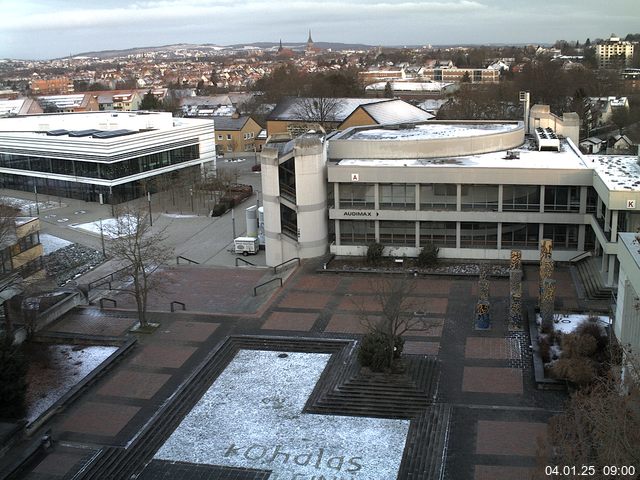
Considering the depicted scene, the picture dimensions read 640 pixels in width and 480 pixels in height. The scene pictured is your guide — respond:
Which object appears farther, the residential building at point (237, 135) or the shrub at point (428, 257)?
the residential building at point (237, 135)

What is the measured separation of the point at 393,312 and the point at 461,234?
14.4 m

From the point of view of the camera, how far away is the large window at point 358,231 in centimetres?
3878

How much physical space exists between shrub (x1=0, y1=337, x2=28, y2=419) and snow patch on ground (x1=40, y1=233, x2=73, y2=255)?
72.5ft

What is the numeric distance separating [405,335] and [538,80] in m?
74.9

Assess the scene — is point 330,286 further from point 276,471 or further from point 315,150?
point 276,471

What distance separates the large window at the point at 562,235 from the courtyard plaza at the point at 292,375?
2099 mm

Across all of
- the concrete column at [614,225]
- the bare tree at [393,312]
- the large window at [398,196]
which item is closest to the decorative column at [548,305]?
the bare tree at [393,312]

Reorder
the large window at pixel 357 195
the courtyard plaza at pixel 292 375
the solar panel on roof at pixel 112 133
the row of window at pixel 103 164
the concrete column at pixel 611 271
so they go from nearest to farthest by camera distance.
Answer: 1. the courtyard plaza at pixel 292 375
2. the concrete column at pixel 611 271
3. the large window at pixel 357 195
4. the row of window at pixel 103 164
5. the solar panel on roof at pixel 112 133

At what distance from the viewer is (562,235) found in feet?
120

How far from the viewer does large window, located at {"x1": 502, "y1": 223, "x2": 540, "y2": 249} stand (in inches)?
1452

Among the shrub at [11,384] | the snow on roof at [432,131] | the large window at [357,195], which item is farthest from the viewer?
the snow on roof at [432,131]

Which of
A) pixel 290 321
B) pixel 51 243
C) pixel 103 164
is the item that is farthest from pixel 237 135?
pixel 290 321

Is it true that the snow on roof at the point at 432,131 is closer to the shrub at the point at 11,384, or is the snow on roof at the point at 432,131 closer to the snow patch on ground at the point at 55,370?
the snow patch on ground at the point at 55,370

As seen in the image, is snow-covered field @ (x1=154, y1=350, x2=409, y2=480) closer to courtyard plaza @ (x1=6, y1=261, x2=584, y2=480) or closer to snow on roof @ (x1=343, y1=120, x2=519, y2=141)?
courtyard plaza @ (x1=6, y1=261, x2=584, y2=480)
